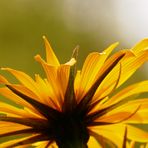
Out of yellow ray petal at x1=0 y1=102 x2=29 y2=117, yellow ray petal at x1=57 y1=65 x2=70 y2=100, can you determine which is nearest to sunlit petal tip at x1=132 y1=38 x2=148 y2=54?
yellow ray petal at x1=57 y1=65 x2=70 y2=100

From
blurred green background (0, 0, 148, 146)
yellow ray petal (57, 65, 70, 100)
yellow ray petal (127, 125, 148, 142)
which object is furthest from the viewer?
blurred green background (0, 0, 148, 146)

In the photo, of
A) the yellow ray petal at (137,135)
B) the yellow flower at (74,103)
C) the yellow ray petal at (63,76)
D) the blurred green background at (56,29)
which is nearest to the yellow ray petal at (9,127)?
the yellow flower at (74,103)

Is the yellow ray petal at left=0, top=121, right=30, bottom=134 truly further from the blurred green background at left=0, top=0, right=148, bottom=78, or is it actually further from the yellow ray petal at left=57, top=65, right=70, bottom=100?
the blurred green background at left=0, top=0, right=148, bottom=78

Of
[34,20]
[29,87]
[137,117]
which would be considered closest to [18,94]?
[29,87]

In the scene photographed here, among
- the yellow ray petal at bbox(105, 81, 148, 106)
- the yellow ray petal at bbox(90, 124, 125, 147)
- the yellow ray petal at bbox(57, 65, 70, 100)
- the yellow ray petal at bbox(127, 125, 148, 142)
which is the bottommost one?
the yellow ray petal at bbox(127, 125, 148, 142)

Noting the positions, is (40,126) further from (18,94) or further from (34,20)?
(34,20)

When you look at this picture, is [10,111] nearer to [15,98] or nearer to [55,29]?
[15,98]

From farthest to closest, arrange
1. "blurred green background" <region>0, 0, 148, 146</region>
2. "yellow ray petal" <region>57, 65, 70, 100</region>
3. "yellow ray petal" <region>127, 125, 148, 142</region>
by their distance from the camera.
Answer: "blurred green background" <region>0, 0, 148, 146</region> → "yellow ray petal" <region>127, 125, 148, 142</region> → "yellow ray petal" <region>57, 65, 70, 100</region>

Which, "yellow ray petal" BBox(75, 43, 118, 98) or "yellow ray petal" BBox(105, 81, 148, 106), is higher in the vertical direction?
"yellow ray petal" BBox(75, 43, 118, 98)
